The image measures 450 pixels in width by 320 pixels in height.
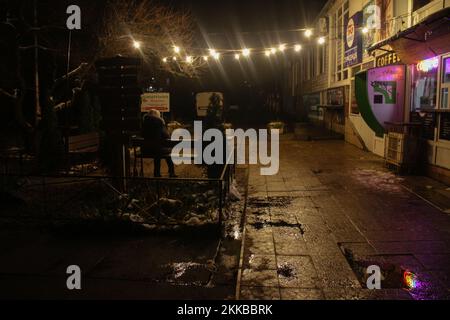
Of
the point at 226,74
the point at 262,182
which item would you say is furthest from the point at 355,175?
the point at 226,74

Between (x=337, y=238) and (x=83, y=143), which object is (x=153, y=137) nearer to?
(x=83, y=143)

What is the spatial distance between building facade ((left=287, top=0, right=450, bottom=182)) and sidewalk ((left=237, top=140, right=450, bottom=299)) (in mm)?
1989

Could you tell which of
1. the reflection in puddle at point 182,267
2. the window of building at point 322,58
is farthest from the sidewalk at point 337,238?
the window of building at point 322,58

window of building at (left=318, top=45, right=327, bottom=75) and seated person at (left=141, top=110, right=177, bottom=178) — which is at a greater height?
window of building at (left=318, top=45, right=327, bottom=75)

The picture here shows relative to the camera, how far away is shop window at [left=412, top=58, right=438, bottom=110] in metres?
9.96

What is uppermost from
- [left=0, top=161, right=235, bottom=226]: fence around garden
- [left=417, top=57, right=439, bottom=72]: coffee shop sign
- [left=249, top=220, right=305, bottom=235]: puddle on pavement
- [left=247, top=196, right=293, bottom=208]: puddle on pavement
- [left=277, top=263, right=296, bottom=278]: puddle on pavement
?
[left=417, top=57, right=439, bottom=72]: coffee shop sign

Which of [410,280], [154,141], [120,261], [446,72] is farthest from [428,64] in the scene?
[120,261]

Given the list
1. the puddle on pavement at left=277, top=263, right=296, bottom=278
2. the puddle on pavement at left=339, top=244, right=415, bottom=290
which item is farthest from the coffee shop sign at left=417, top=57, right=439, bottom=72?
the puddle on pavement at left=277, top=263, right=296, bottom=278

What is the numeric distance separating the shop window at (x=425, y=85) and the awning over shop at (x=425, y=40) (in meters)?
0.25

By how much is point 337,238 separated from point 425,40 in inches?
232

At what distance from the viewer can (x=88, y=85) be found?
2006 cm

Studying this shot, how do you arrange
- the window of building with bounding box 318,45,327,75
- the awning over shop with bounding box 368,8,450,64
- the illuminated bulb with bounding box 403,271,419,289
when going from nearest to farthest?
1. the illuminated bulb with bounding box 403,271,419,289
2. the awning over shop with bounding box 368,8,450,64
3. the window of building with bounding box 318,45,327,75

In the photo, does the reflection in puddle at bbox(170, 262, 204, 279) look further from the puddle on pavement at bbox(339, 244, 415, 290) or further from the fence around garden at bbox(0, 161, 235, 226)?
the puddle on pavement at bbox(339, 244, 415, 290)

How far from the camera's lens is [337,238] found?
238 inches
